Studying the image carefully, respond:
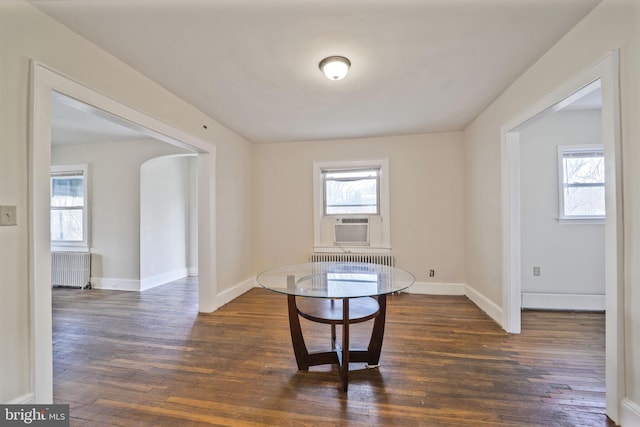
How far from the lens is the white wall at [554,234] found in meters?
3.26

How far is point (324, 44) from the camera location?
6.24 ft

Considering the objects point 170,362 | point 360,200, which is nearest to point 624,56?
point 360,200

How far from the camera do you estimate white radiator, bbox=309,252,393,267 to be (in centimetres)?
411

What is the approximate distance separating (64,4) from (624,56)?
10.5 feet

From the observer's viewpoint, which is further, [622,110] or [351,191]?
[351,191]

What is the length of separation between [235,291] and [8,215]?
2.76m

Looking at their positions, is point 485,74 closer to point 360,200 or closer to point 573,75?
point 573,75

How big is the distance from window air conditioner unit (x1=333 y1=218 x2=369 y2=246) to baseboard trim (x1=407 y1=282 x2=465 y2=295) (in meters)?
1.01

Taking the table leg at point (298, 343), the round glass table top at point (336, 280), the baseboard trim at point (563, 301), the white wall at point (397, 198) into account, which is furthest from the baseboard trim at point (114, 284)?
the baseboard trim at point (563, 301)

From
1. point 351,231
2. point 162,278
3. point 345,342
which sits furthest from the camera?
point 162,278

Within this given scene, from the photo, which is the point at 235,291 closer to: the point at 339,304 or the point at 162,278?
the point at 162,278

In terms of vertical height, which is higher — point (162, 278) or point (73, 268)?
point (73, 268)

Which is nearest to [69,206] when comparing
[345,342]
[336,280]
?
[336,280]

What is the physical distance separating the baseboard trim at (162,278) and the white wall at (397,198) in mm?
1818
